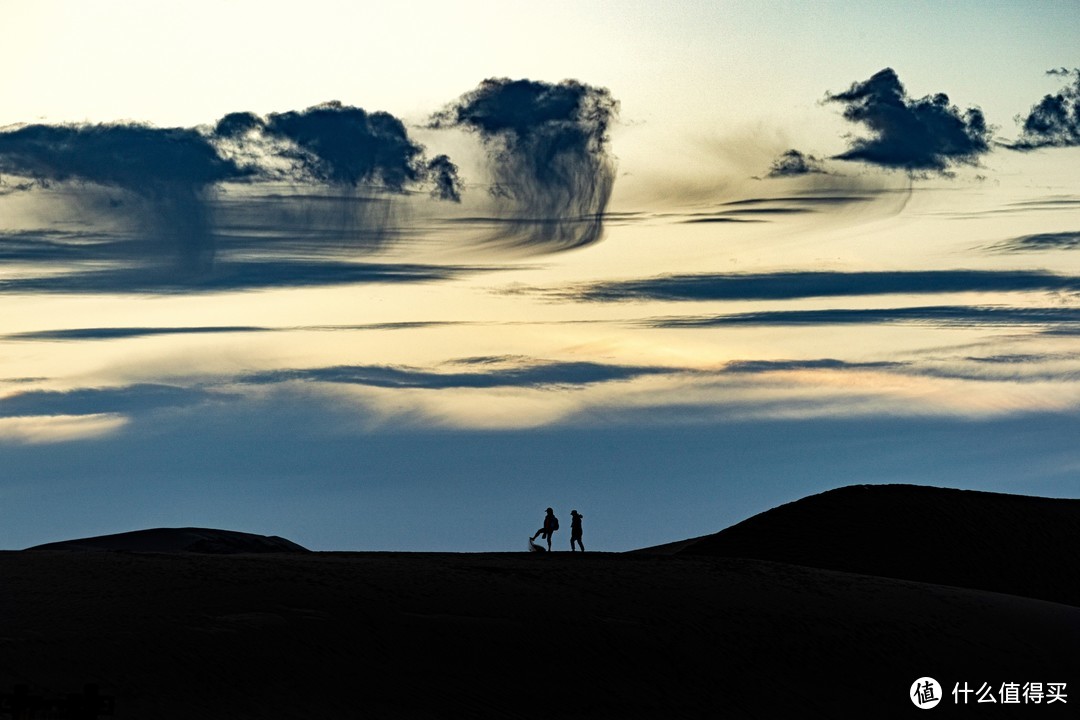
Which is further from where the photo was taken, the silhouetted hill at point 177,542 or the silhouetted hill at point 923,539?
the silhouetted hill at point 177,542

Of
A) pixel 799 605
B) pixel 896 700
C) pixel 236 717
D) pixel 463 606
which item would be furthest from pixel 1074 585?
pixel 236 717

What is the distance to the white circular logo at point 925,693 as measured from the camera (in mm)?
28234

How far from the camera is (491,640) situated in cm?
2761

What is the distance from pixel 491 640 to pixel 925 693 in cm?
826

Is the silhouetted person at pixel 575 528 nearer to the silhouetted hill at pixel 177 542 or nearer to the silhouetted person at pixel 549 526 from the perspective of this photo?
the silhouetted person at pixel 549 526

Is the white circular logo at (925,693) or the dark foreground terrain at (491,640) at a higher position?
the dark foreground terrain at (491,640)

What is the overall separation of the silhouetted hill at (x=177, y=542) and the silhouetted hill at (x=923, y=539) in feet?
101

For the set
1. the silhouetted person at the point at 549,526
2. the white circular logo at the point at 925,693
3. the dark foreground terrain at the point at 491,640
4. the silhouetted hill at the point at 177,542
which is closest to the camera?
the dark foreground terrain at the point at 491,640

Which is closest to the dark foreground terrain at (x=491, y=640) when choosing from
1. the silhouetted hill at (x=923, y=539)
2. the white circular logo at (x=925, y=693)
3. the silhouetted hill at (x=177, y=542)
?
the white circular logo at (x=925, y=693)

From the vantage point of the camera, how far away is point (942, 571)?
4603 centimetres


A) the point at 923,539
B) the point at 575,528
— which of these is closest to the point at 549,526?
the point at 575,528

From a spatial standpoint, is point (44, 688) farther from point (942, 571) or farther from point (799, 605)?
point (942, 571)

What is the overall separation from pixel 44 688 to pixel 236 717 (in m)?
2.82

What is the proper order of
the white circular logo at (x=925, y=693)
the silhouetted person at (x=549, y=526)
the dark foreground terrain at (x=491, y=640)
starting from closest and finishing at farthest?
the dark foreground terrain at (x=491, y=640)
the white circular logo at (x=925, y=693)
the silhouetted person at (x=549, y=526)
